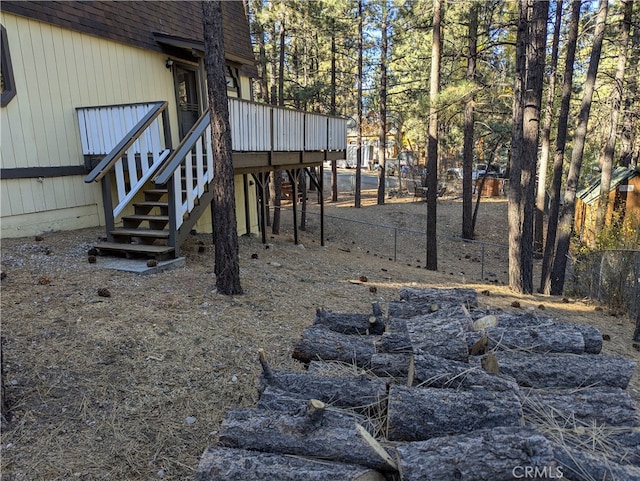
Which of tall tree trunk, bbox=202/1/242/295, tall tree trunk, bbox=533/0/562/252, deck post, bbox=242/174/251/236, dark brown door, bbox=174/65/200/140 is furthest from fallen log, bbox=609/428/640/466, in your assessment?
tall tree trunk, bbox=533/0/562/252

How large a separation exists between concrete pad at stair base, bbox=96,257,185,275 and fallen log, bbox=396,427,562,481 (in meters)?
4.97

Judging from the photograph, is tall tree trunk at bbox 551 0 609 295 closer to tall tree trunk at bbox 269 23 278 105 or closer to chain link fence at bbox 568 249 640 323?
chain link fence at bbox 568 249 640 323

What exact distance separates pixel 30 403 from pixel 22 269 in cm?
319

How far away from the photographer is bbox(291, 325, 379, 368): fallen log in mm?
3119

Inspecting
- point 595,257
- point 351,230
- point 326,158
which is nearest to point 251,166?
point 326,158

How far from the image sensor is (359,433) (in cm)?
208

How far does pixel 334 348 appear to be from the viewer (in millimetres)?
3184

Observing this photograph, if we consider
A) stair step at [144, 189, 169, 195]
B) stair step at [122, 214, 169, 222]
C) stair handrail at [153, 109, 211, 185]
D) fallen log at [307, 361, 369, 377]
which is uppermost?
stair handrail at [153, 109, 211, 185]

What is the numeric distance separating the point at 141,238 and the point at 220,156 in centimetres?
245

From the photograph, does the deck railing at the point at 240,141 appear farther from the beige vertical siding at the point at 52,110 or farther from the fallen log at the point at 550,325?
the fallen log at the point at 550,325

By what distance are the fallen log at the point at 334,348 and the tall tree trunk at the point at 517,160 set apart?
746 cm

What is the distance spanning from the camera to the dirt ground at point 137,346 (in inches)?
114

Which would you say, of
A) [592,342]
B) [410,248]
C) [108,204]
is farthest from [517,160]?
[108,204]

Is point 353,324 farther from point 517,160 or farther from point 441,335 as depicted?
point 517,160
